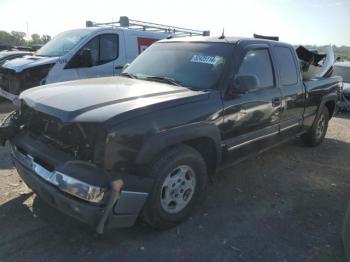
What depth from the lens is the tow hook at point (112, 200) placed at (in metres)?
2.69

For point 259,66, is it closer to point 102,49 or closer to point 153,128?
point 153,128

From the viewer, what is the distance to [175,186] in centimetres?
337

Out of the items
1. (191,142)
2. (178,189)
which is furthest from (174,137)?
(178,189)

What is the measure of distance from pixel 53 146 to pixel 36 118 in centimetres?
38

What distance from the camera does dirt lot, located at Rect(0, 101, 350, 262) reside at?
3.09 m

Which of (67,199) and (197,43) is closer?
(67,199)

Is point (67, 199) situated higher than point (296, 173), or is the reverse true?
point (67, 199)

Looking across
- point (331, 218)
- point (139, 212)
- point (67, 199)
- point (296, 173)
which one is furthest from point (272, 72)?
point (67, 199)

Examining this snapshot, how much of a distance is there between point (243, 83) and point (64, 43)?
226 inches

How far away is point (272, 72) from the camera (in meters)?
4.63

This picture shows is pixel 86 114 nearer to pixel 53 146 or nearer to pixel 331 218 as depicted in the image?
pixel 53 146

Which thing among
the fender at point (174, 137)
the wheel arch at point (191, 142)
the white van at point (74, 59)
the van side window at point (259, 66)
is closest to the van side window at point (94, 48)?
the white van at point (74, 59)

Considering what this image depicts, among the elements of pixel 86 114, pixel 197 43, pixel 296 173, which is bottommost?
pixel 296 173

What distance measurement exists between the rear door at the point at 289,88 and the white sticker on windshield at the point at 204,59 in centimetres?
117
